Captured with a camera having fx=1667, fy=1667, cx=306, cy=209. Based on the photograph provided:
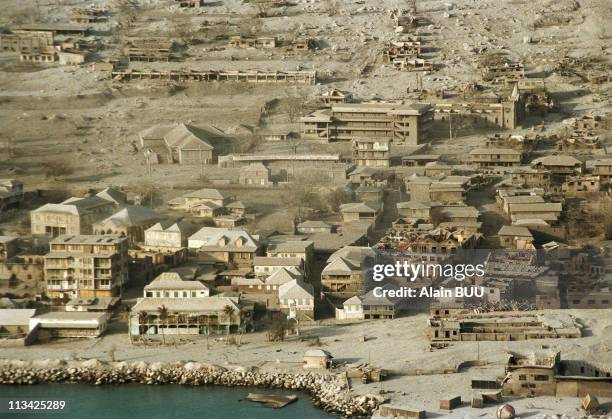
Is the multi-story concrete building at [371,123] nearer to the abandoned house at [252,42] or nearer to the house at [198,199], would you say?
the house at [198,199]

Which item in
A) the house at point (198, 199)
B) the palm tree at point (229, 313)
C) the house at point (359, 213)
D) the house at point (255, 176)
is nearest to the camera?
the palm tree at point (229, 313)

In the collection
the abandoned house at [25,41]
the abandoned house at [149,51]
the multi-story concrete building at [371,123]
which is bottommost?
the multi-story concrete building at [371,123]

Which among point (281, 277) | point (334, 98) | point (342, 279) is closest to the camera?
point (342, 279)

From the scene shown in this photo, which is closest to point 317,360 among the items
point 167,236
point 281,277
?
point 281,277

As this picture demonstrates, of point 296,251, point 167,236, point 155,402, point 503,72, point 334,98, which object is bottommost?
point 155,402

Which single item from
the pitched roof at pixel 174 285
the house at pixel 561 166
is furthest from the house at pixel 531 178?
the pitched roof at pixel 174 285

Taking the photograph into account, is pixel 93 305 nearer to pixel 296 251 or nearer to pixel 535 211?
pixel 296 251

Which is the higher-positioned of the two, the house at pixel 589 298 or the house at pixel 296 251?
the house at pixel 296 251
